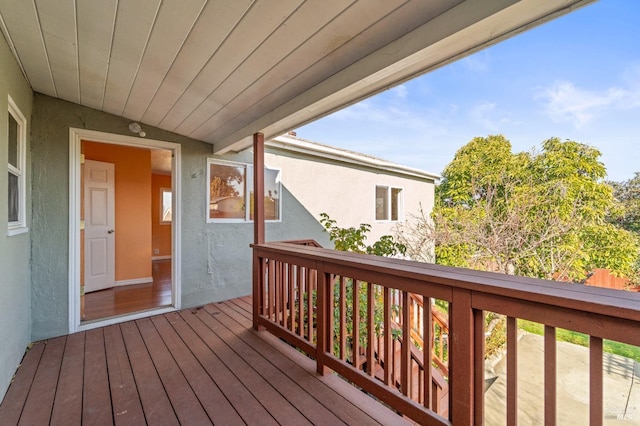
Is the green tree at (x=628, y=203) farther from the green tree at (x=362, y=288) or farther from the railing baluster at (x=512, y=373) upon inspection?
the railing baluster at (x=512, y=373)

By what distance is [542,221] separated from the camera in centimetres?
541

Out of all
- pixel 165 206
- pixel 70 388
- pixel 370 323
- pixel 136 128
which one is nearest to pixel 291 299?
pixel 370 323

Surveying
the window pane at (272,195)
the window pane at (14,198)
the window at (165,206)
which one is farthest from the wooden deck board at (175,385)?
the window at (165,206)

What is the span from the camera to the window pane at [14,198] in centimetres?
220

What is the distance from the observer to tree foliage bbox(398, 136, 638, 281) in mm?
5281

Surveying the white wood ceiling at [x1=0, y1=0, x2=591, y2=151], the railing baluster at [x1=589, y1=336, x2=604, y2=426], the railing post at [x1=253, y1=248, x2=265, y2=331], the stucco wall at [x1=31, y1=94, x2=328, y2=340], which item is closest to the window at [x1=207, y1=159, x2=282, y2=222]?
the stucco wall at [x1=31, y1=94, x2=328, y2=340]

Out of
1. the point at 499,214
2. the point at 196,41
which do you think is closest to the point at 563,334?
the point at 499,214

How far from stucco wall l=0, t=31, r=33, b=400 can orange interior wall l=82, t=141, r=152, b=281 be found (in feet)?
8.01

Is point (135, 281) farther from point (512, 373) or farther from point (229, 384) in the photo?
point (512, 373)

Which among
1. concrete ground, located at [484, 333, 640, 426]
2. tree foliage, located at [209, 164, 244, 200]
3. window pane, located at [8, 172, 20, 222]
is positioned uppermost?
tree foliage, located at [209, 164, 244, 200]

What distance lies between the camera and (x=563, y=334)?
17.8 ft

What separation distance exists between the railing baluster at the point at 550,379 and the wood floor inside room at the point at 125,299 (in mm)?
4047

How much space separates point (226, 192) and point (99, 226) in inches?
95.3

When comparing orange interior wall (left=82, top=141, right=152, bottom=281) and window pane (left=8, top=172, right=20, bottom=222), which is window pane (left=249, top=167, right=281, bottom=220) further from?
window pane (left=8, top=172, right=20, bottom=222)
